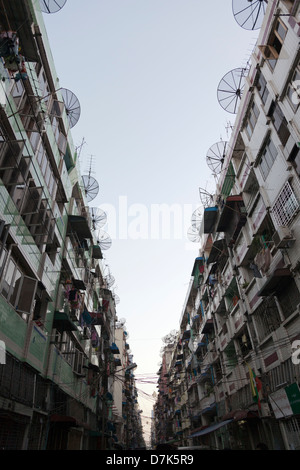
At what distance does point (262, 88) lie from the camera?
1606 centimetres

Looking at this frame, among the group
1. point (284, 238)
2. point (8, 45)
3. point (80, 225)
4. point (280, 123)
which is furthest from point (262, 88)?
point (80, 225)

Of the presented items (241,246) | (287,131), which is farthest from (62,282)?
(287,131)

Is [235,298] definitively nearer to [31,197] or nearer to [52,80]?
[31,197]

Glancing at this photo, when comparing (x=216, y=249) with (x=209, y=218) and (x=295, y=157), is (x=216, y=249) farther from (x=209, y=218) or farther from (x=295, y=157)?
(x=295, y=157)

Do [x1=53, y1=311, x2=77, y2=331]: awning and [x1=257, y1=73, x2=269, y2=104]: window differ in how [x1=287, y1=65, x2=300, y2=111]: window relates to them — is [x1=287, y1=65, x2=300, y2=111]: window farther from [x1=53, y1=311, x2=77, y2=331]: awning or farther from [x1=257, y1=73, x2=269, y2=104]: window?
[x1=53, y1=311, x2=77, y2=331]: awning

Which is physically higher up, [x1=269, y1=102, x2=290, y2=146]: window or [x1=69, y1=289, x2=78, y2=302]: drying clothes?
[x1=269, y1=102, x2=290, y2=146]: window

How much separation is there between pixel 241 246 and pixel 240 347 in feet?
21.9

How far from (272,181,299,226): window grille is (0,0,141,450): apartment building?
34.3 ft

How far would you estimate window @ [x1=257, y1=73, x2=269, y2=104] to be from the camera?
15.6 metres

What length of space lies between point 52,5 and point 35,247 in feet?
33.6

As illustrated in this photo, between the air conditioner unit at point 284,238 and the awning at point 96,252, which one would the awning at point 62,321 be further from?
the awning at point 96,252

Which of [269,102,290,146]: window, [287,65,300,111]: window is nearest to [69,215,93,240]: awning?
[269,102,290,146]: window

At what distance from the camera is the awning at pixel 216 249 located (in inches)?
891

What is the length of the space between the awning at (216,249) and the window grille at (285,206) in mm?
8044
